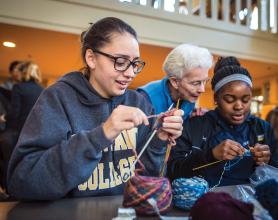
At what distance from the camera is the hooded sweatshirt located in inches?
29.3

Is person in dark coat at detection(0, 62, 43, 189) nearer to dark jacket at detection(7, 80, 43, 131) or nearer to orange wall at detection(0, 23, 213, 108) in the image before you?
dark jacket at detection(7, 80, 43, 131)

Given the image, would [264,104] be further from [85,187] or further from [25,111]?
[85,187]

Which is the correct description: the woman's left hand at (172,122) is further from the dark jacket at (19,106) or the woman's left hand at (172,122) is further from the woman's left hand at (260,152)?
the dark jacket at (19,106)

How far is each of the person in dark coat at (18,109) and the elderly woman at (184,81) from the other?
1322 millimetres

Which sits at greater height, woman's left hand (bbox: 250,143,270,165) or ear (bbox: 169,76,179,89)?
ear (bbox: 169,76,179,89)

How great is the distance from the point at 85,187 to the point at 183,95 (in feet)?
2.87

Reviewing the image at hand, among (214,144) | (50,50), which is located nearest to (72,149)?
(214,144)

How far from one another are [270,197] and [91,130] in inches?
17.9

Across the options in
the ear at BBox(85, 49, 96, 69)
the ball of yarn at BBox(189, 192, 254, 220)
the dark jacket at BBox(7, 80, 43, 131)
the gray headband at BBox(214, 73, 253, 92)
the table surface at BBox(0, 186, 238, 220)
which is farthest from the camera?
the dark jacket at BBox(7, 80, 43, 131)

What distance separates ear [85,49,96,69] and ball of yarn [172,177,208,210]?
1.61 feet

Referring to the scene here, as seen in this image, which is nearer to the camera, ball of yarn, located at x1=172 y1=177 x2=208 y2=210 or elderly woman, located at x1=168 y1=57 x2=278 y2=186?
ball of yarn, located at x1=172 y1=177 x2=208 y2=210

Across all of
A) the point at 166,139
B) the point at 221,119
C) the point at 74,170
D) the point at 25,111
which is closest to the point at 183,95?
the point at 221,119

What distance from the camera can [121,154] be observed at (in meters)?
0.98

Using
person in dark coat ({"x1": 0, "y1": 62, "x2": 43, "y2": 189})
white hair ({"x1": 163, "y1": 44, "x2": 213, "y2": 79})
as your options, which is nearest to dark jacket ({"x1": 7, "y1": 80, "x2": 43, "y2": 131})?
person in dark coat ({"x1": 0, "y1": 62, "x2": 43, "y2": 189})
